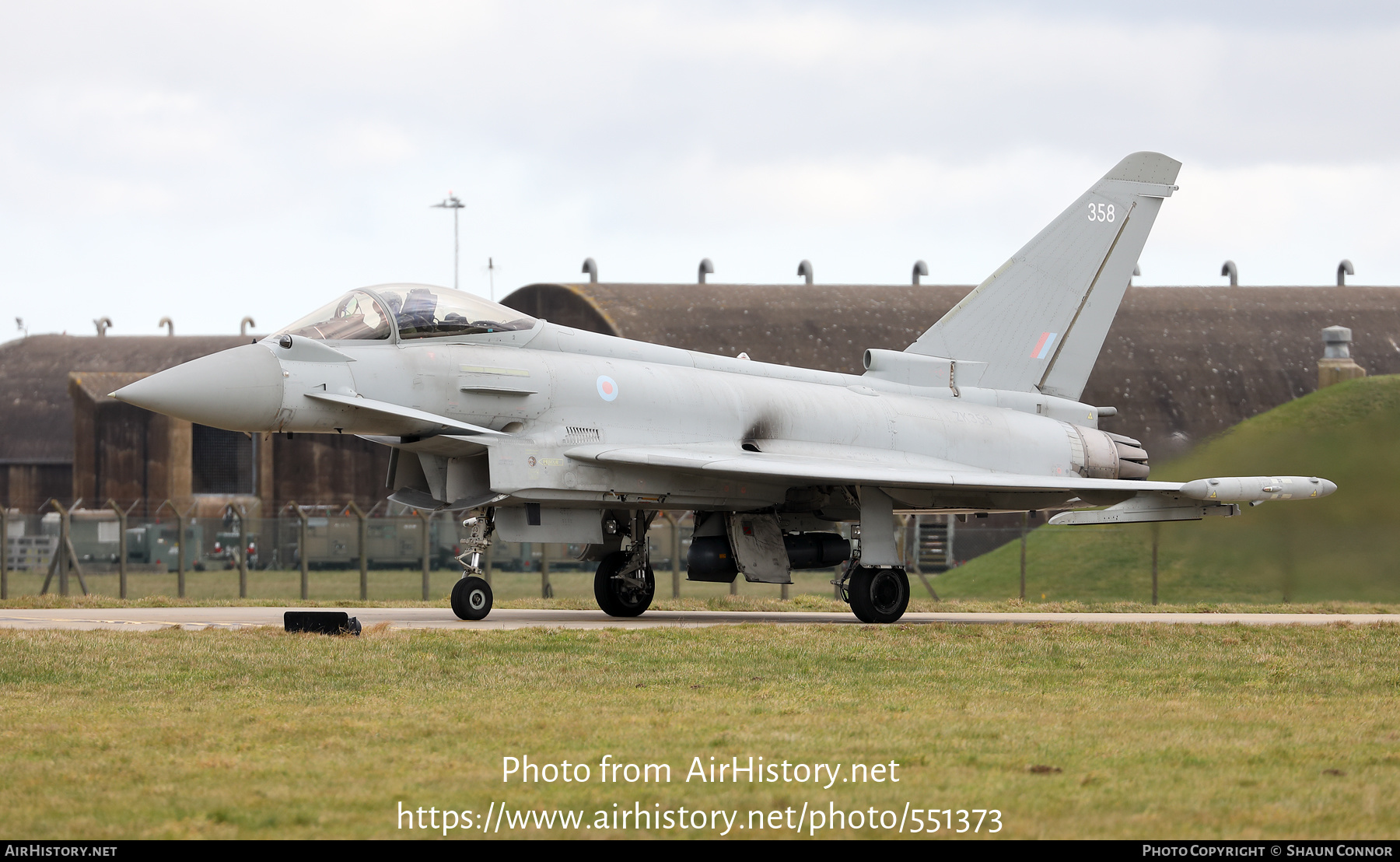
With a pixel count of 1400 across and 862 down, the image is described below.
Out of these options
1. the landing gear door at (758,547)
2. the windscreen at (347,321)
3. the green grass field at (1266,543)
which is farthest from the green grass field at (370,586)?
the windscreen at (347,321)

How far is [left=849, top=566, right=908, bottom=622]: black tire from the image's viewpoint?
53.8 ft

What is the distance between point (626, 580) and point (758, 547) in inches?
68.2

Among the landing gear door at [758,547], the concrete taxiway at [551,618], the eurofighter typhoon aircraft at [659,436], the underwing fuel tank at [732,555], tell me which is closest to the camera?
the eurofighter typhoon aircraft at [659,436]

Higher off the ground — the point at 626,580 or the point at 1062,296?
the point at 1062,296

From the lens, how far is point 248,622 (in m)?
15.6

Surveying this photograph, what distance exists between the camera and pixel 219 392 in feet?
46.9

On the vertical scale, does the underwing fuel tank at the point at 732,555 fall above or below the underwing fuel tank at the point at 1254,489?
below

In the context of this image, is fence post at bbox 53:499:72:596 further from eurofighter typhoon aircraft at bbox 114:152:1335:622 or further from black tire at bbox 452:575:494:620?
black tire at bbox 452:575:494:620

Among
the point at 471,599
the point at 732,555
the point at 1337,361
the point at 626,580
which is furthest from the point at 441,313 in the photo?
the point at 1337,361

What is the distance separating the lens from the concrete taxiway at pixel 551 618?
1499 cm

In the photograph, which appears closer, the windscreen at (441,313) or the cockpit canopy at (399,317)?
the cockpit canopy at (399,317)

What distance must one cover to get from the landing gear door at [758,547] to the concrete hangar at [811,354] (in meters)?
20.0

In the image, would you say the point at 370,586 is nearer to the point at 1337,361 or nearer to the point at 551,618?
the point at 551,618

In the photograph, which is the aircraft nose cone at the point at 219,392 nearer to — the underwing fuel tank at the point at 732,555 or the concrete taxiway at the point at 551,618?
the concrete taxiway at the point at 551,618
